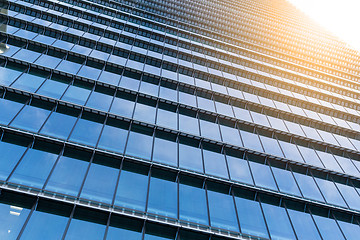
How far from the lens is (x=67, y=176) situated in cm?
1411

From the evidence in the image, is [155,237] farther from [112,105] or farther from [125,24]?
[125,24]

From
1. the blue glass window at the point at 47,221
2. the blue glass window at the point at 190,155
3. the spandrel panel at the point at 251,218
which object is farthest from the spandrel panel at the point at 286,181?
the blue glass window at the point at 47,221

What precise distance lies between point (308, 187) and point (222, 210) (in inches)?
276

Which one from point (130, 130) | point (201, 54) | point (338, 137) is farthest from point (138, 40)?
point (338, 137)

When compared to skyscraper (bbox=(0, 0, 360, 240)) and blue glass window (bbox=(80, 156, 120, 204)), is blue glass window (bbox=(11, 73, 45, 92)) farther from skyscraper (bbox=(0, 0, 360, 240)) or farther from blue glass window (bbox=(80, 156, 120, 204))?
blue glass window (bbox=(80, 156, 120, 204))

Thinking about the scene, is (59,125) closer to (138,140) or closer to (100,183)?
(138,140)

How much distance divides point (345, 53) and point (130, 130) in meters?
64.0

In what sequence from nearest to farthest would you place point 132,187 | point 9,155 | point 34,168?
point 34,168 → point 9,155 → point 132,187

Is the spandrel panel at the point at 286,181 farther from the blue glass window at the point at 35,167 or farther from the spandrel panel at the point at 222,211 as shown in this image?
the blue glass window at the point at 35,167

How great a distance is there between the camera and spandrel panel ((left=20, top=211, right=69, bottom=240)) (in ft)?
37.6

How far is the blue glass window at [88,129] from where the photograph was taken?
1662 centimetres

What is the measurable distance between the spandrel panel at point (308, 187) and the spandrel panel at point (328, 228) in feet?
4.67

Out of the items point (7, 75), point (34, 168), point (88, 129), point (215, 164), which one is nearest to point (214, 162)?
point (215, 164)

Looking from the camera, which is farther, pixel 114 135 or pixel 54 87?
pixel 54 87
